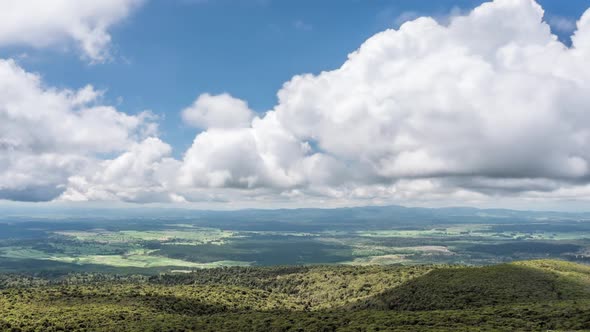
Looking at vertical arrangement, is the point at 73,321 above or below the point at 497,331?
below

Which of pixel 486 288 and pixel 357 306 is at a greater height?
pixel 486 288

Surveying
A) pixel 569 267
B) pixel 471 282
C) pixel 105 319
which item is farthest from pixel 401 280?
pixel 105 319

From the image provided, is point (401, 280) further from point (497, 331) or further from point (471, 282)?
point (497, 331)

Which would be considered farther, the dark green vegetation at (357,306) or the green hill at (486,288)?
the green hill at (486,288)

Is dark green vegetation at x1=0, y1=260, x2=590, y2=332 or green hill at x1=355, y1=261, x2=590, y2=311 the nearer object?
dark green vegetation at x1=0, y1=260, x2=590, y2=332

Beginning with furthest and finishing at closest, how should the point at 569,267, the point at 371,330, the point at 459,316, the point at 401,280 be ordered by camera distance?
1. the point at 401,280
2. the point at 569,267
3. the point at 459,316
4. the point at 371,330

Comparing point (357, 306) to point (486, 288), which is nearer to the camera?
point (486, 288)

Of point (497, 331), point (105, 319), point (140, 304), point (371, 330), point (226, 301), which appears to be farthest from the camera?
point (226, 301)

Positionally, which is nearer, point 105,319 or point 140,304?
point 105,319
